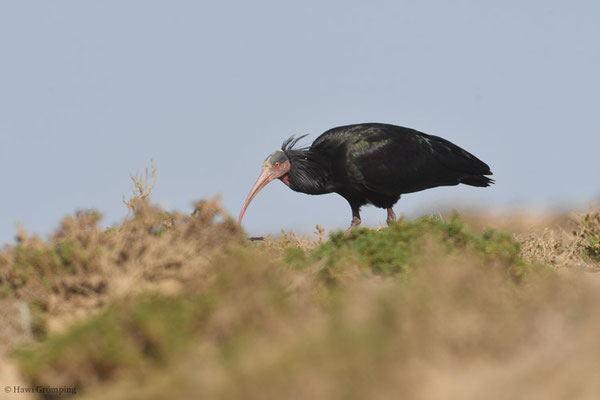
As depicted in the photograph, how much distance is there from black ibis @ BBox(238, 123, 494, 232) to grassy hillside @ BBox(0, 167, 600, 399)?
3517 mm

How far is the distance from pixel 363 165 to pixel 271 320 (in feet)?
22.7

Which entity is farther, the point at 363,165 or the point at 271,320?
the point at 363,165

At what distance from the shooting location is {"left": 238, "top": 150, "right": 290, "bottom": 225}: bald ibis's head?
12.2 m

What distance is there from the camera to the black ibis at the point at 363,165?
1193 cm

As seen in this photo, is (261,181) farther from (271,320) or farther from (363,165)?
(271,320)

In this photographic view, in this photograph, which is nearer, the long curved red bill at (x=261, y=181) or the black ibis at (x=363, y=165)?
the black ibis at (x=363, y=165)

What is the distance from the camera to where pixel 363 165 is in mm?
11820

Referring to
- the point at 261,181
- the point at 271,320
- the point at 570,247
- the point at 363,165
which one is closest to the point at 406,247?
the point at 271,320

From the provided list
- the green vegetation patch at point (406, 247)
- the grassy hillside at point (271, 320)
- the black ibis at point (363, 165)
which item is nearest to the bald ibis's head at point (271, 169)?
the black ibis at point (363, 165)

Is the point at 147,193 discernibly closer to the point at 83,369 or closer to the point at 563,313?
the point at 83,369

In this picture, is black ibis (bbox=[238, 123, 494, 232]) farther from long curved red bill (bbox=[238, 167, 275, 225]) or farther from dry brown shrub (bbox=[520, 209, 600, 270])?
dry brown shrub (bbox=[520, 209, 600, 270])

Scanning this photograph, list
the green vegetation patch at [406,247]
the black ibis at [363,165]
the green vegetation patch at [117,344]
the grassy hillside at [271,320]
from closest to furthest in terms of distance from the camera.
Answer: the grassy hillside at [271,320], the green vegetation patch at [117,344], the green vegetation patch at [406,247], the black ibis at [363,165]

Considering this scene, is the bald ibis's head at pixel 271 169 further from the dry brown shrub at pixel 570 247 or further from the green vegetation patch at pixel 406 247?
the dry brown shrub at pixel 570 247

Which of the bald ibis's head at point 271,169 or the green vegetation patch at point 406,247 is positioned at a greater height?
the bald ibis's head at point 271,169
